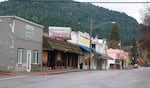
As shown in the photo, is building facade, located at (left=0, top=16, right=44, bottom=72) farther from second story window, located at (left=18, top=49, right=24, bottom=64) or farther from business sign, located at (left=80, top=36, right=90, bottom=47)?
business sign, located at (left=80, top=36, right=90, bottom=47)

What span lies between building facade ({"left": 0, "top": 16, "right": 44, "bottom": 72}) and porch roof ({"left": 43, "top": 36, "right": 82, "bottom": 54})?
4269 millimetres

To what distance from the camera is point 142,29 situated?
2586 inches

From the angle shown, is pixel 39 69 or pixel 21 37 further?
pixel 39 69

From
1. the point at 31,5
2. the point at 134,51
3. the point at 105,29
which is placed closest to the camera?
the point at 31,5

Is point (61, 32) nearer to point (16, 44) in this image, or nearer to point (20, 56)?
point (20, 56)

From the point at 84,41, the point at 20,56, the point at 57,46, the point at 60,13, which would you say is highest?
the point at 60,13

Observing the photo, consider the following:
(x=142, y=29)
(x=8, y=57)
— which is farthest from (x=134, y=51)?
(x=8, y=57)

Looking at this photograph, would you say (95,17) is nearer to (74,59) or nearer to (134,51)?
(74,59)

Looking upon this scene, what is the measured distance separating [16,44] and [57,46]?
13.0m

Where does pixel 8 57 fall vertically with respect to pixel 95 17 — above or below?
below

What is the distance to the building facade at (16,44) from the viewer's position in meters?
40.0

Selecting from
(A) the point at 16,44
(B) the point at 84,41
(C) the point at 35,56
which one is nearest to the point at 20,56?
(A) the point at 16,44

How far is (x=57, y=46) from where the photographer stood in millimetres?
53250

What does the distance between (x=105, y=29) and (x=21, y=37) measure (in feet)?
400
